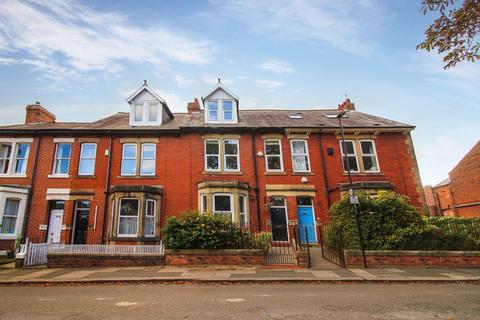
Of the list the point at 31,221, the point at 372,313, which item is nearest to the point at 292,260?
the point at 372,313

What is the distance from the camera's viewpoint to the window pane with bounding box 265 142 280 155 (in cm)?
1705

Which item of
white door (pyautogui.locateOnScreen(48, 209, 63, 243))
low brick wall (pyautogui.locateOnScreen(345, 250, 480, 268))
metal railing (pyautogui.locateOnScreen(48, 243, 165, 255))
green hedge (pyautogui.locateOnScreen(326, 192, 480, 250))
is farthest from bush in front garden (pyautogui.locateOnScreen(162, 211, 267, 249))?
white door (pyautogui.locateOnScreen(48, 209, 63, 243))

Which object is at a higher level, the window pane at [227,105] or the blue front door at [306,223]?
the window pane at [227,105]

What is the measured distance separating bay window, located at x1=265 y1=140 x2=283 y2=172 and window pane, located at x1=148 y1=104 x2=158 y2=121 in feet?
24.9

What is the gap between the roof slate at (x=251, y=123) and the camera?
1694 centimetres

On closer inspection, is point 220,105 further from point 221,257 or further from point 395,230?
point 395,230

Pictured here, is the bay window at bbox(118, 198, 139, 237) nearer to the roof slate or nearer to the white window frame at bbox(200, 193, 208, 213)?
the white window frame at bbox(200, 193, 208, 213)

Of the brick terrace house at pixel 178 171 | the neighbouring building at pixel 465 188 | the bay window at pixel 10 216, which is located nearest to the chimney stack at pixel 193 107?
the brick terrace house at pixel 178 171

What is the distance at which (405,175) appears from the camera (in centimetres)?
1658

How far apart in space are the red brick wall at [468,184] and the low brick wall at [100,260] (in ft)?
89.3

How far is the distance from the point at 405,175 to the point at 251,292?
13.9 metres

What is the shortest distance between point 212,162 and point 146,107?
5.85 meters

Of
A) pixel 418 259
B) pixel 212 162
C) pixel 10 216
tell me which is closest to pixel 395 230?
pixel 418 259

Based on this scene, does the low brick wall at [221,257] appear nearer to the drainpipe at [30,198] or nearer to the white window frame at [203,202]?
the white window frame at [203,202]
